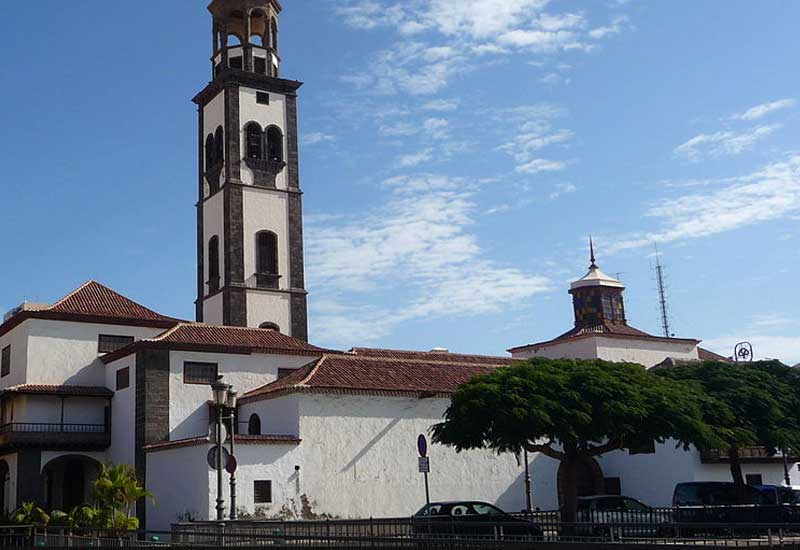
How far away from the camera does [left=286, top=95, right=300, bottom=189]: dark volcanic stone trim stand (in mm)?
47719

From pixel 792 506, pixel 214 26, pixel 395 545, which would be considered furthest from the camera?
pixel 214 26

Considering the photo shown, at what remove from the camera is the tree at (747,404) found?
29906 millimetres

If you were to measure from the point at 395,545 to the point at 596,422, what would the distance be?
1483 centimetres

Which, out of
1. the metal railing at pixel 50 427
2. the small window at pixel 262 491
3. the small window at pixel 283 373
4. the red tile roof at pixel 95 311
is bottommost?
the small window at pixel 262 491

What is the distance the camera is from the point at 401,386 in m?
35.8

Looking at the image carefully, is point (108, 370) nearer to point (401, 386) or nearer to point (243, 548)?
point (401, 386)

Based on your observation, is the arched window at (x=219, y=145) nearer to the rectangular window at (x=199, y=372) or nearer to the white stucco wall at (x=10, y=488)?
the rectangular window at (x=199, y=372)

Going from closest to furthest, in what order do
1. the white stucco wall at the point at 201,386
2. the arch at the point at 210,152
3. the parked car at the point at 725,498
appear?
the parked car at the point at 725,498
the white stucco wall at the point at 201,386
the arch at the point at 210,152

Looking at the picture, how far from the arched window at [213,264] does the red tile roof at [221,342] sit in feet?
20.3

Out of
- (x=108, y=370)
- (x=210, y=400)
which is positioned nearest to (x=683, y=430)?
(x=210, y=400)

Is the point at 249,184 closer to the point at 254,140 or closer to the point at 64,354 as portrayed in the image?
the point at 254,140

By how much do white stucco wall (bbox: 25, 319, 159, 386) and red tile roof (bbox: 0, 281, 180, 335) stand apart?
13.9 inches

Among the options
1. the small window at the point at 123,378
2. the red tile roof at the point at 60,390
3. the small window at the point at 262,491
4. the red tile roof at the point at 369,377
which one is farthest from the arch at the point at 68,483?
the small window at the point at 262,491

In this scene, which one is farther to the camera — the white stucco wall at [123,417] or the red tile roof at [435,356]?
the red tile roof at [435,356]
